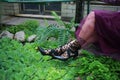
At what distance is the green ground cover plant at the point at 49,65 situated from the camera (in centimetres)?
254

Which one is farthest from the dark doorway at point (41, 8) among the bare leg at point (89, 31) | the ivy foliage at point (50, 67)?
the bare leg at point (89, 31)

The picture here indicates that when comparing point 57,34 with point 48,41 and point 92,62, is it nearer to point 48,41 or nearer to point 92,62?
point 48,41

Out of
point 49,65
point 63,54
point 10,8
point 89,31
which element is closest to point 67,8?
point 10,8

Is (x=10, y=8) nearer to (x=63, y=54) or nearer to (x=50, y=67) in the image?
(x=63, y=54)

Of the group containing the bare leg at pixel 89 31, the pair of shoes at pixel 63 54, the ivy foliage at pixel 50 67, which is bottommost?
the ivy foliage at pixel 50 67

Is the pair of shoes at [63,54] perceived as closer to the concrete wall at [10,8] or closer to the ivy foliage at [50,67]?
the ivy foliage at [50,67]

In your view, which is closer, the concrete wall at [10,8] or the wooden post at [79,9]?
the wooden post at [79,9]

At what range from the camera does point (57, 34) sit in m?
3.56

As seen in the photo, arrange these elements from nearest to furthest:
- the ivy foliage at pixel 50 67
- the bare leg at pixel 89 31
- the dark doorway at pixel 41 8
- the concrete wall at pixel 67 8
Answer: the bare leg at pixel 89 31 < the ivy foliage at pixel 50 67 < the concrete wall at pixel 67 8 < the dark doorway at pixel 41 8

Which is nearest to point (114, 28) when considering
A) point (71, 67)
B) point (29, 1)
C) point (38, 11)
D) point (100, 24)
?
point (100, 24)

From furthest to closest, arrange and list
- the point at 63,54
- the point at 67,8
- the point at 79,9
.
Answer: the point at 67,8 < the point at 79,9 < the point at 63,54

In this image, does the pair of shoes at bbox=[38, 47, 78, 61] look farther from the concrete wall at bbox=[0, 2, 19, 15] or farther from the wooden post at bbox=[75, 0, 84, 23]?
the concrete wall at bbox=[0, 2, 19, 15]

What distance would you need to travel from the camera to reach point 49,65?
2.89 metres

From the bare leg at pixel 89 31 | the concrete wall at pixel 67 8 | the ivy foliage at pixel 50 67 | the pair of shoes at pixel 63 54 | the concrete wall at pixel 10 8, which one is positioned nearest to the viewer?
the bare leg at pixel 89 31
